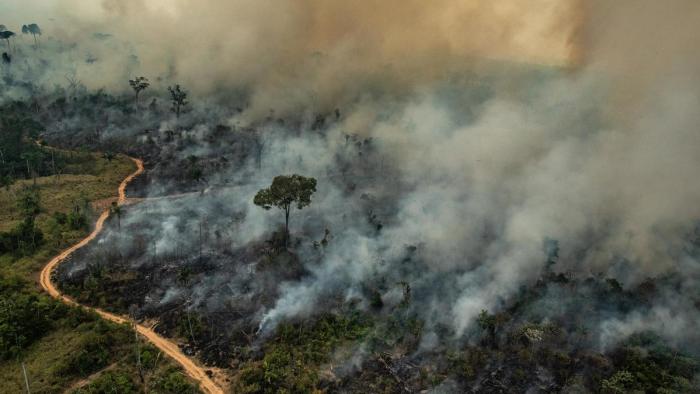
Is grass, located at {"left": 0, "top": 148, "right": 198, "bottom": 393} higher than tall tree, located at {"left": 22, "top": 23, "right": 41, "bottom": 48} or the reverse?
the reverse

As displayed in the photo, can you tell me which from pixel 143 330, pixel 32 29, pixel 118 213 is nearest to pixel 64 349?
pixel 143 330

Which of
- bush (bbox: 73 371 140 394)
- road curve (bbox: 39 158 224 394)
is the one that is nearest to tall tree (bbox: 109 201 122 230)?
road curve (bbox: 39 158 224 394)

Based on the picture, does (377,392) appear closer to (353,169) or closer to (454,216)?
(454,216)

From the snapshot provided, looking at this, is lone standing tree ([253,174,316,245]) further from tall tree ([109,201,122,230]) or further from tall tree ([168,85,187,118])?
tall tree ([168,85,187,118])

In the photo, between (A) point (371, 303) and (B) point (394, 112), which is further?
(B) point (394, 112)

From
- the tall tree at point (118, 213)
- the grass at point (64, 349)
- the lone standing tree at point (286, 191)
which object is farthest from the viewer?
the tall tree at point (118, 213)

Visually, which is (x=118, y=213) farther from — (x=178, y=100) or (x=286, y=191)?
(x=178, y=100)

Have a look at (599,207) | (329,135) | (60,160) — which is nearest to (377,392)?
(599,207)

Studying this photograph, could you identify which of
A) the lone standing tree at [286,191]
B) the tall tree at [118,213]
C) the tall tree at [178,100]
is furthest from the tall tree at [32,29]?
the lone standing tree at [286,191]

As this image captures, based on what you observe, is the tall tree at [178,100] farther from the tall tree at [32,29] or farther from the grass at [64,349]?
the tall tree at [32,29]

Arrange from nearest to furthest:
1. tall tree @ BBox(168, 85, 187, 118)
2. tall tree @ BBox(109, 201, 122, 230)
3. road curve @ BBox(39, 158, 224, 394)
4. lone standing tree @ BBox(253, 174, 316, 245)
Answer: road curve @ BBox(39, 158, 224, 394) → lone standing tree @ BBox(253, 174, 316, 245) → tall tree @ BBox(109, 201, 122, 230) → tall tree @ BBox(168, 85, 187, 118)

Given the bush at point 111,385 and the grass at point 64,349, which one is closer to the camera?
the bush at point 111,385
